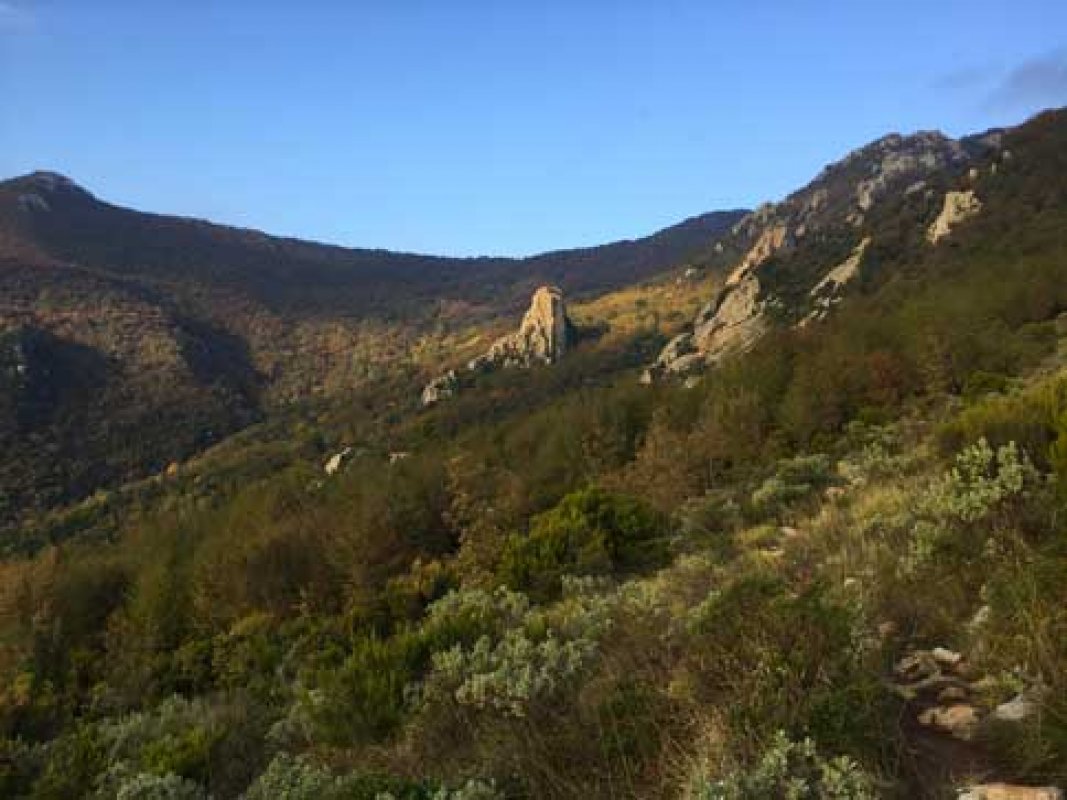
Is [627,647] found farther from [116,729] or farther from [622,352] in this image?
[622,352]

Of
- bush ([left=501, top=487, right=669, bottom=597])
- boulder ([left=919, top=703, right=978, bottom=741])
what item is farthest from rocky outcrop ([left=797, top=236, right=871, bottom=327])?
boulder ([left=919, top=703, right=978, bottom=741])

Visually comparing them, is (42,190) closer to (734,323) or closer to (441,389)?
(441,389)

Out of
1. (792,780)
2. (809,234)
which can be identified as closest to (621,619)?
(792,780)

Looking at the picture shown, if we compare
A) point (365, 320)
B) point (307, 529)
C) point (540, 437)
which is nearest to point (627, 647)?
point (307, 529)

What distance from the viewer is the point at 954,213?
4922 cm

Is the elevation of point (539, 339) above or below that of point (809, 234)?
below

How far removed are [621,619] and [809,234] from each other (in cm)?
9107

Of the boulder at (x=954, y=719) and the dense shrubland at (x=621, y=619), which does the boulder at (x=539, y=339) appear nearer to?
the dense shrubland at (x=621, y=619)

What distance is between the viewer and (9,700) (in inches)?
320

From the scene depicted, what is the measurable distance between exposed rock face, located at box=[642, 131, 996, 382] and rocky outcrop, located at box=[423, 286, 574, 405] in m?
19.8

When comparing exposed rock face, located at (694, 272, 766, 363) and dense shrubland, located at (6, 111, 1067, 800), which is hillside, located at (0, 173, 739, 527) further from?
dense shrubland, located at (6, 111, 1067, 800)

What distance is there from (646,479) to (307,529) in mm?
7322

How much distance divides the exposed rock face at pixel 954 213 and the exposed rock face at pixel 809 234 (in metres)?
4.37

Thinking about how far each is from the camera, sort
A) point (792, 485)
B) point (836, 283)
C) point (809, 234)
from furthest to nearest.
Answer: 1. point (809, 234)
2. point (836, 283)
3. point (792, 485)
